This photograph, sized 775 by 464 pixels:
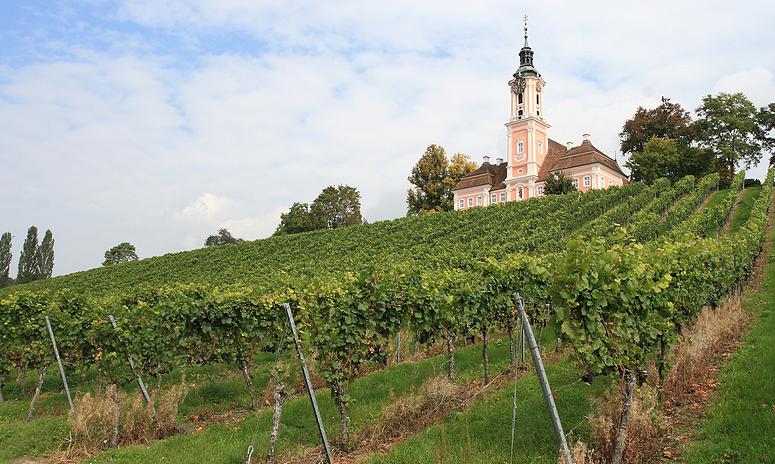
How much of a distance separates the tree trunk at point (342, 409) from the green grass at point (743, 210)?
32.2m

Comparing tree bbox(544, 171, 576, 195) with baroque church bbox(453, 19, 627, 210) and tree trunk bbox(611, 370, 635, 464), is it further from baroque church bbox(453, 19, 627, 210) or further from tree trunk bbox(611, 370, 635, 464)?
tree trunk bbox(611, 370, 635, 464)

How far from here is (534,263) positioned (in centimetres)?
1025

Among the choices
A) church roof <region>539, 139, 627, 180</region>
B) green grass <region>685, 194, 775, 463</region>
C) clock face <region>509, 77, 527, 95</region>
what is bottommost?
green grass <region>685, 194, 775, 463</region>

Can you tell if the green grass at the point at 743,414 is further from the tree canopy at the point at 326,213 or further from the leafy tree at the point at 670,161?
the tree canopy at the point at 326,213

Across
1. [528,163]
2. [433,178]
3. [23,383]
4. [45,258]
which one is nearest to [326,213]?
[433,178]

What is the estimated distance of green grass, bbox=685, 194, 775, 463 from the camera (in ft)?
18.9

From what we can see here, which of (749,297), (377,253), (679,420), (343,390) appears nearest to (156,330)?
(343,390)

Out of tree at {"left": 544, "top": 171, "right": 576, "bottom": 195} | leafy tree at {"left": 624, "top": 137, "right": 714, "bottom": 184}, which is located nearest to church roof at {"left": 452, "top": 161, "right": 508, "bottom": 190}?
tree at {"left": 544, "top": 171, "right": 576, "bottom": 195}

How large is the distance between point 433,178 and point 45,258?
60031mm

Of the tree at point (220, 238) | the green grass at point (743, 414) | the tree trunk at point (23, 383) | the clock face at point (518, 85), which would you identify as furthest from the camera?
the tree at point (220, 238)

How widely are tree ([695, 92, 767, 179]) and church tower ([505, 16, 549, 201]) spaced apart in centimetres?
1928

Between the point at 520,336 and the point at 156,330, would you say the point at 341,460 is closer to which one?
the point at 156,330

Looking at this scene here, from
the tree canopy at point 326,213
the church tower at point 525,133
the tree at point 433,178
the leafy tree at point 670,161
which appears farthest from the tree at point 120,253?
the leafy tree at point 670,161

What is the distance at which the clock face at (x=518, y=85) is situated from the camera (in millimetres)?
75188
